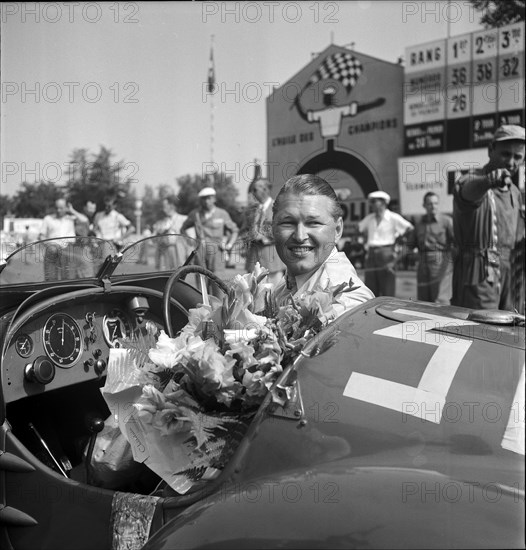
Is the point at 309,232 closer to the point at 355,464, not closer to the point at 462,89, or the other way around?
the point at 355,464

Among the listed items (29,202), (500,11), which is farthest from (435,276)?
(29,202)

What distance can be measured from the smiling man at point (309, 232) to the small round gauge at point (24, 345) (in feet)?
3.38

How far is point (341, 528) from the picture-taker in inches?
60.6

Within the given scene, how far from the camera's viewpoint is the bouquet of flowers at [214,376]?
76.7 inches

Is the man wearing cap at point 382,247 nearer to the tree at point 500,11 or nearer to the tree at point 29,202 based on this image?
the tree at point 500,11

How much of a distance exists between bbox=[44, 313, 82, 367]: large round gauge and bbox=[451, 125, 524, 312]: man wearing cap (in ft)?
13.6

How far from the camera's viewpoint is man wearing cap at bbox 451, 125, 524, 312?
598cm

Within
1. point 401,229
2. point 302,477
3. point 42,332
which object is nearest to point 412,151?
point 401,229

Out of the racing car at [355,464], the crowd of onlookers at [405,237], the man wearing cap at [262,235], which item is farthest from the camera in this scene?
the man wearing cap at [262,235]

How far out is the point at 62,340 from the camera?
290 centimetres

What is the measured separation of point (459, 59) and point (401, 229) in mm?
3095

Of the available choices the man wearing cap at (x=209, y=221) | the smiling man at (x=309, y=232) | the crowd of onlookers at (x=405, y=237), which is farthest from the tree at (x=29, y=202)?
the smiling man at (x=309, y=232)

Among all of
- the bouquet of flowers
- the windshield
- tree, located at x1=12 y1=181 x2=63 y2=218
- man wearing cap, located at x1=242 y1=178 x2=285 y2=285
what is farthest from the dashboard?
tree, located at x1=12 y1=181 x2=63 y2=218

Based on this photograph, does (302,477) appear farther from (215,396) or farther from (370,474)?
(215,396)
